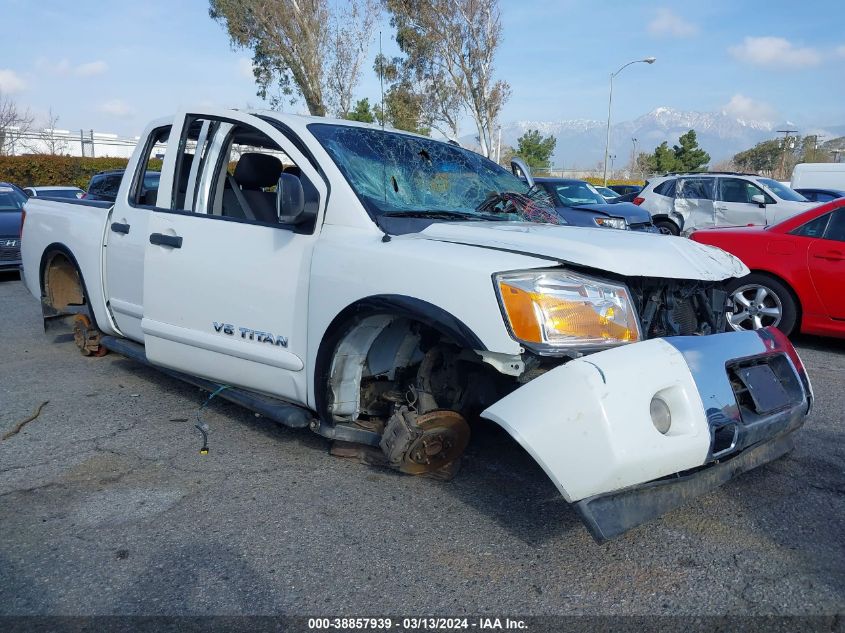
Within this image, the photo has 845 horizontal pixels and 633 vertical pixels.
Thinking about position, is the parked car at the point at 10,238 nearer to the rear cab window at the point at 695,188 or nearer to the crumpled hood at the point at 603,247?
→ the crumpled hood at the point at 603,247

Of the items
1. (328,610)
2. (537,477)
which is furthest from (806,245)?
(328,610)

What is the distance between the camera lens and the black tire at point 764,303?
257 inches

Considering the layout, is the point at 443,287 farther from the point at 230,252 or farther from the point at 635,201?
the point at 635,201

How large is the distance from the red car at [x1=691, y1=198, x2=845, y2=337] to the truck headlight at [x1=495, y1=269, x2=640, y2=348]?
3.87m

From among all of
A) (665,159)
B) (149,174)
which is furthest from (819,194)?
(665,159)

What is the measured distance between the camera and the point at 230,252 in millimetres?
3736

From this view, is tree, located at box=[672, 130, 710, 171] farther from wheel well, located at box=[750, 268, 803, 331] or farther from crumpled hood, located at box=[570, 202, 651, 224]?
wheel well, located at box=[750, 268, 803, 331]

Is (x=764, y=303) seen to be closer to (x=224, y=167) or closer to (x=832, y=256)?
(x=832, y=256)

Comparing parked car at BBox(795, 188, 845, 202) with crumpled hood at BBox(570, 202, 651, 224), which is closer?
crumpled hood at BBox(570, 202, 651, 224)

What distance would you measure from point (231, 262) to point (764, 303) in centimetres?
513

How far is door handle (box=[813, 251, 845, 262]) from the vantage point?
6262mm

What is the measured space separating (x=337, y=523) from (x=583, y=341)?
1.30 metres

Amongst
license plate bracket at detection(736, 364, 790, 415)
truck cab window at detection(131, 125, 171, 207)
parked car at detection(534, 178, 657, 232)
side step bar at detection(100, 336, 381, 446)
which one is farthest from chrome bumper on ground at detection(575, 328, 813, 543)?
parked car at detection(534, 178, 657, 232)

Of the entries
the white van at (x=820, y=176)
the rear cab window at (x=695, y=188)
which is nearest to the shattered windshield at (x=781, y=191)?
the rear cab window at (x=695, y=188)
